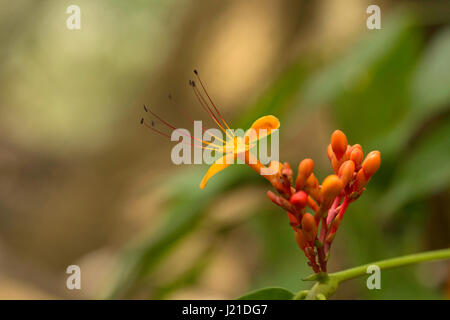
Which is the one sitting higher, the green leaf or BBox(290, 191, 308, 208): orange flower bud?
BBox(290, 191, 308, 208): orange flower bud

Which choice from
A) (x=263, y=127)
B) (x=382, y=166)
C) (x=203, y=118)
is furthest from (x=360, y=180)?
(x=203, y=118)

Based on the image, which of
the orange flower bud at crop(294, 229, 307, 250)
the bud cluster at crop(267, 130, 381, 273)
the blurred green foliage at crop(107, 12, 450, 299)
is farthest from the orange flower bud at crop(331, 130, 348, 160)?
the blurred green foliage at crop(107, 12, 450, 299)

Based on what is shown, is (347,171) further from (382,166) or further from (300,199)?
(382,166)

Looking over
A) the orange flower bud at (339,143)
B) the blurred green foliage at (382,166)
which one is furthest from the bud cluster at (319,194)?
the blurred green foliage at (382,166)

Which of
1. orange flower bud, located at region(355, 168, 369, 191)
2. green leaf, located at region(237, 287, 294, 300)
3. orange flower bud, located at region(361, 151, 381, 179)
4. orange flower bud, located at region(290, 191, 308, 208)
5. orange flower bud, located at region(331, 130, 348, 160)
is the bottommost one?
green leaf, located at region(237, 287, 294, 300)

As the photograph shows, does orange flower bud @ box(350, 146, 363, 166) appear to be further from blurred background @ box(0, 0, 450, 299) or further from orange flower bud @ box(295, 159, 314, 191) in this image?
blurred background @ box(0, 0, 450, 299)

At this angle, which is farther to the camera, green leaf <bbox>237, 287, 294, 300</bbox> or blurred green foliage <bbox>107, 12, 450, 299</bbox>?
blurred green foliage <bbox>107, 12, 450, 299</bbox>
